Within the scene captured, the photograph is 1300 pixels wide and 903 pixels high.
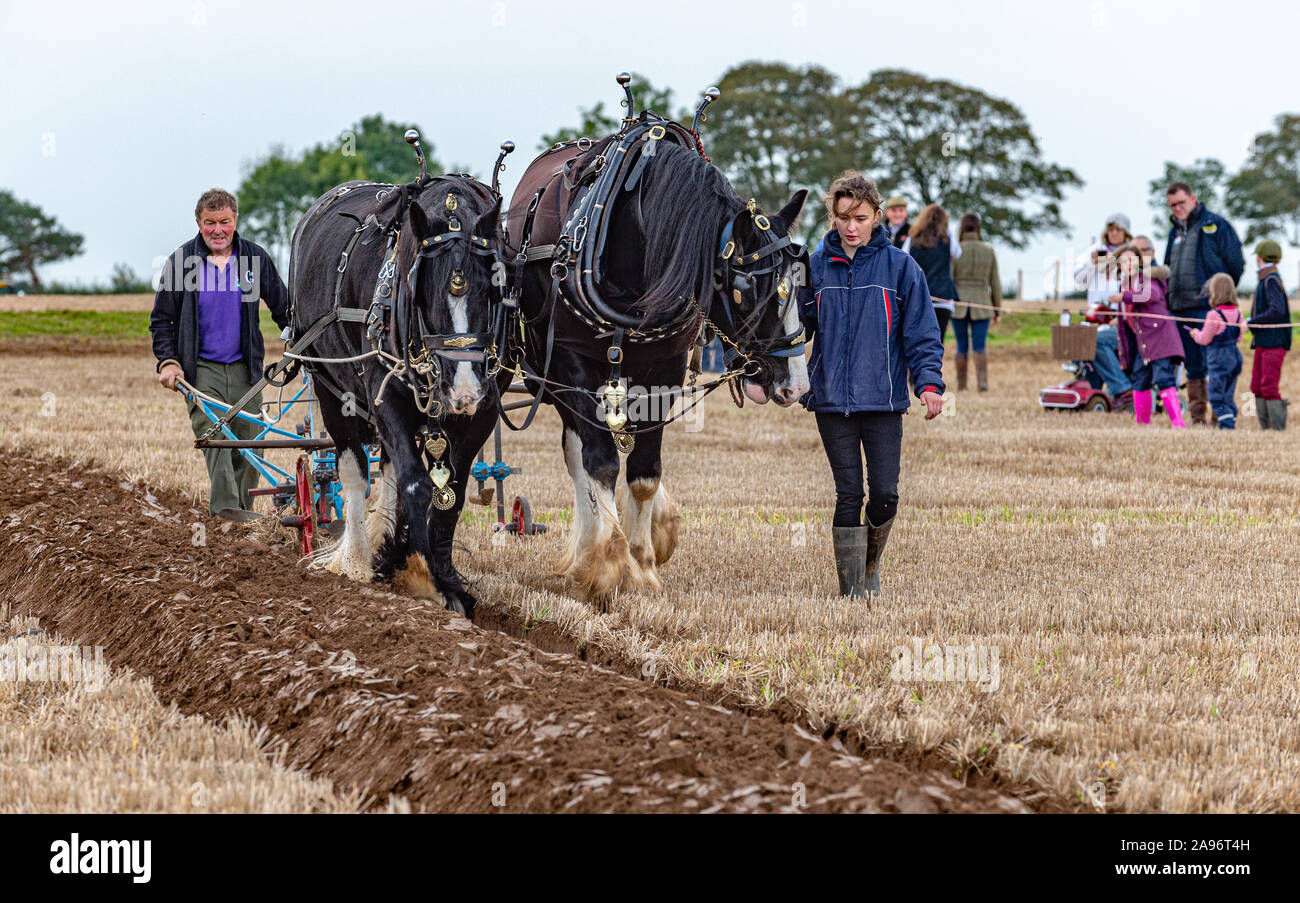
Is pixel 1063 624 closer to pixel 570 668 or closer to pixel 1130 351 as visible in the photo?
pixel 570 668

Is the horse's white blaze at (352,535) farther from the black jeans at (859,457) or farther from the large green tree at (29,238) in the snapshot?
the large green tree at (29,238)

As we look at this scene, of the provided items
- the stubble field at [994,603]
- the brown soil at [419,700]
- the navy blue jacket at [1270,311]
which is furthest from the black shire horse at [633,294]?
the navy blue jacket at [1270,311]

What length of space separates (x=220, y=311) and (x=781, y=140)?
1792 inches

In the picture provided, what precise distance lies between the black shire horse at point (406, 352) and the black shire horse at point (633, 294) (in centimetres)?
38

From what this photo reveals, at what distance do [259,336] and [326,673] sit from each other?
3.90 metres

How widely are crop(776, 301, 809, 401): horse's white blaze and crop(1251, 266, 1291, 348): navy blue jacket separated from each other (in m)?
9.61

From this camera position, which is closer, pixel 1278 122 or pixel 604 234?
pixel 604 234

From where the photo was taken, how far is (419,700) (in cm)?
446

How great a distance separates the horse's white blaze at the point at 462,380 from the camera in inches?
210

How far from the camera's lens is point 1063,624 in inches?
232

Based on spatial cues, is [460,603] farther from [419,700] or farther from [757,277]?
[757,277]

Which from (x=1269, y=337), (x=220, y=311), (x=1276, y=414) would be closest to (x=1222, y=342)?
(x=1269, y=337)
